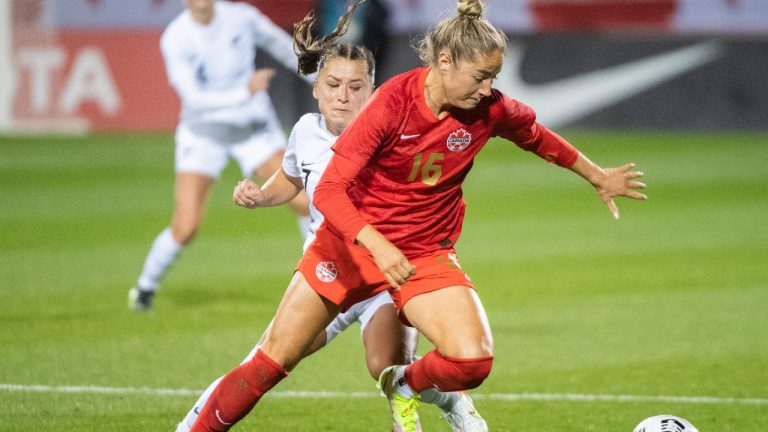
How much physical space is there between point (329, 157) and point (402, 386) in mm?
1071

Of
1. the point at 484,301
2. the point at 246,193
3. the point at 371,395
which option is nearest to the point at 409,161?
the point at 246,193

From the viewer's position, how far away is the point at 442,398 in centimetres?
527

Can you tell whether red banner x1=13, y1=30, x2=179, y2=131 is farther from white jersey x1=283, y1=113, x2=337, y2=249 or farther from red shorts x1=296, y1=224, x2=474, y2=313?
red shorts x1=296, y1=224, x2=474, y2=313

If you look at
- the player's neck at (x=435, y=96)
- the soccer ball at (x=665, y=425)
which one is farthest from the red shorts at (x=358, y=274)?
the soccer ball at (x=665, y=425)

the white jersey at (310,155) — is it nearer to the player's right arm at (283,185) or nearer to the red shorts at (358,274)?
the player's right arm at (283,185)

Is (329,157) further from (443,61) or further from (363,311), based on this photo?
(443,61)

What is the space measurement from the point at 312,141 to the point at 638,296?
481 cm

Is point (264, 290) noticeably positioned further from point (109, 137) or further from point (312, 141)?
point (109, 137)

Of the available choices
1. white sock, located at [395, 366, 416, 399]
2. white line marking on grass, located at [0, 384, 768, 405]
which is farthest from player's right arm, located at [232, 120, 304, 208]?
white line marking on grass, located at [0, 384, 768, 405]

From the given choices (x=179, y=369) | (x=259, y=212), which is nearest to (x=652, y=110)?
(x=259, y=212)

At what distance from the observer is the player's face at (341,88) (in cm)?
545

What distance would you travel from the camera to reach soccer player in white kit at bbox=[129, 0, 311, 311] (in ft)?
29.6

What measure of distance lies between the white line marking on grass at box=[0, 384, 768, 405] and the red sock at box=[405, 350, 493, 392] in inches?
65.8

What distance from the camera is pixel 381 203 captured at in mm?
4984
